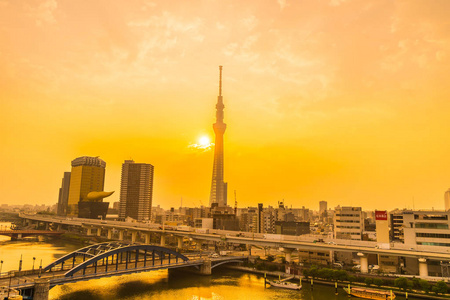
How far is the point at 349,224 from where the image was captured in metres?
93.4

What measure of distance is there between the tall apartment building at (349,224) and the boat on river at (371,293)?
4487 cm

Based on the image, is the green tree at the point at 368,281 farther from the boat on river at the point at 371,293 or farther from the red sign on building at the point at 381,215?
the red sign on building at the point at 381,215

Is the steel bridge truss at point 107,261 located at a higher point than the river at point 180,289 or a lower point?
higher

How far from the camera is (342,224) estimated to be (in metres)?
94.0

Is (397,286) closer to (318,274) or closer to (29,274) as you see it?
(318,274)

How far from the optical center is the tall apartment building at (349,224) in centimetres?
9181

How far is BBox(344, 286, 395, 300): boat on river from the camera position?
4678cm

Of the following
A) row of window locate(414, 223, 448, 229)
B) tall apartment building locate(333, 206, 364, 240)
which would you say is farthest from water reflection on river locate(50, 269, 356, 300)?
tall apartment building locate(333, 206, 364, 240)

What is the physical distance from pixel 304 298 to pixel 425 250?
1011 inches

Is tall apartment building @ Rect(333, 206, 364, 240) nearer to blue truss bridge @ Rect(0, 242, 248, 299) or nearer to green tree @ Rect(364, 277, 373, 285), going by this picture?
green tree @ Rect(364, 277, 373, 285)

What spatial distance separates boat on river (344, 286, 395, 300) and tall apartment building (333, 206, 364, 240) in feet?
147

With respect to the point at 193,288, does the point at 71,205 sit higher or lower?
higher

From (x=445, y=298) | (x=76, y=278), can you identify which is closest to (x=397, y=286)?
(x=445, y=298)

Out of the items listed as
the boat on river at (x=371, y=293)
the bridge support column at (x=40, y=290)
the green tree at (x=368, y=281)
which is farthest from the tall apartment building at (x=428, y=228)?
the bridge support column at (x=40, y=290)
